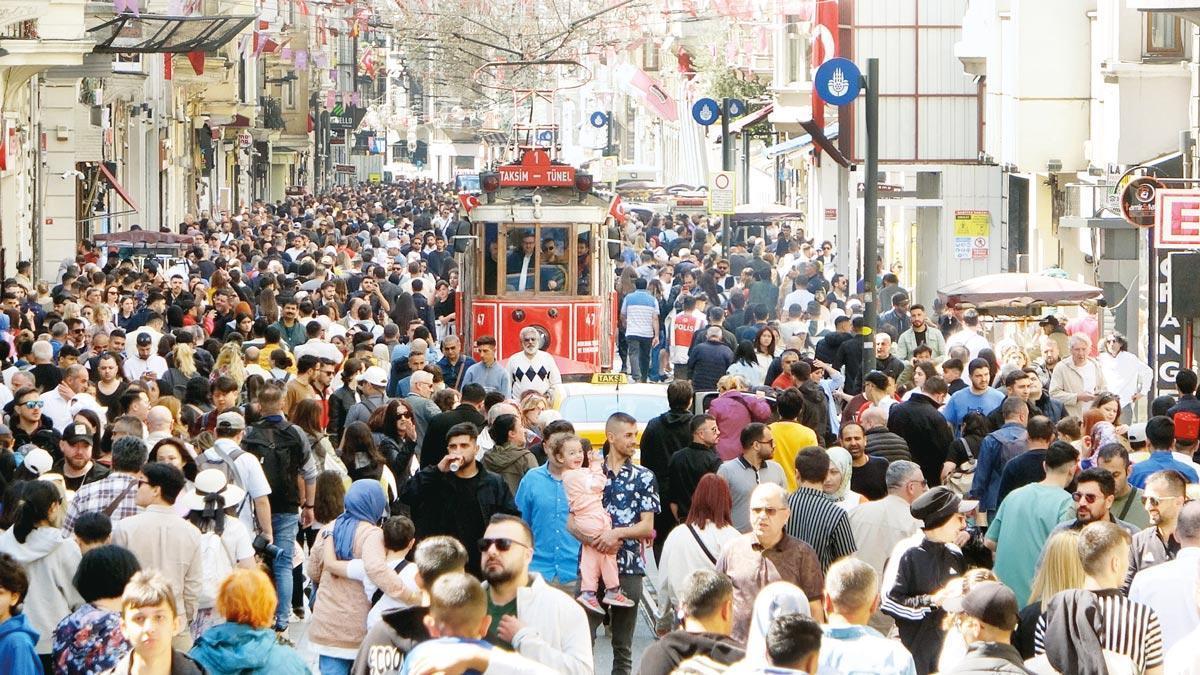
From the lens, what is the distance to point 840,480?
504 inches

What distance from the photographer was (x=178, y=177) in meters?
59.8

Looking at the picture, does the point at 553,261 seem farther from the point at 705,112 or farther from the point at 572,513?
the point at 705,112

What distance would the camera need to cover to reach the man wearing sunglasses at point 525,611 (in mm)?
8117

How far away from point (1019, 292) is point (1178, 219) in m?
2.32

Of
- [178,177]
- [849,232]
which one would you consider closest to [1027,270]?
[849,232]

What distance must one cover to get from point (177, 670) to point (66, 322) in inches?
532

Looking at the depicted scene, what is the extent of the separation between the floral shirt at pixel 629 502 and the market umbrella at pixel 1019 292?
36.3 feet

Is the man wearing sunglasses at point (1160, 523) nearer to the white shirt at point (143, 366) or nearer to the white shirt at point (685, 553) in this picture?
the white shirt at point (685, 553)

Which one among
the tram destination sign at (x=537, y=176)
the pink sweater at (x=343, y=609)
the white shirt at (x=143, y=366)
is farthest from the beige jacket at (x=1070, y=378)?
the pink sweater at (x=343, y=609)

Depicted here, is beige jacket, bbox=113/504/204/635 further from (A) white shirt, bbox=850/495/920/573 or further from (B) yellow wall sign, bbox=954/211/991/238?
(B) yellow wall sign, bbox=954/211/991/238

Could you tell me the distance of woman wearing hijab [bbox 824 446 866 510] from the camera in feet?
41.8

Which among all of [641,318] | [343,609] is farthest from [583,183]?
[343,609]

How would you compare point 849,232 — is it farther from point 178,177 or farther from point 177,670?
point 177,670

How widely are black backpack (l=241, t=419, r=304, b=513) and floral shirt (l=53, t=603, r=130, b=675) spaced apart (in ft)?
16.2
